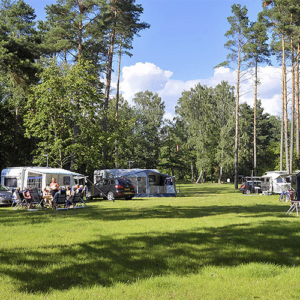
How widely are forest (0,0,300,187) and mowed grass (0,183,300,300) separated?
12.8 meters

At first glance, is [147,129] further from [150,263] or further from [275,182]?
[150,263]

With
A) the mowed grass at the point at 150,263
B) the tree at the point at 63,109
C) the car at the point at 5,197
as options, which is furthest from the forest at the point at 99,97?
the mowed grass at the point at 150,263

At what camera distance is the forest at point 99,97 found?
22453 mm

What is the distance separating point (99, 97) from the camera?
23859 mm

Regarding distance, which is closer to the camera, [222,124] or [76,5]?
[76,5]

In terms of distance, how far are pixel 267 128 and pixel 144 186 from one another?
55.9m

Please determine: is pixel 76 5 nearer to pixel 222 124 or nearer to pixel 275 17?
pixel 275 17

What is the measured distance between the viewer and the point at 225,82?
5334 cm

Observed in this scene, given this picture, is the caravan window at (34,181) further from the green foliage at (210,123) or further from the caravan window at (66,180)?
the green foliage at (210,123)

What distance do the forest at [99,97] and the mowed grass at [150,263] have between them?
12757 millimetres

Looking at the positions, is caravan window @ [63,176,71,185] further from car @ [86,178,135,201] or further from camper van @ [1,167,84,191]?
camper van @ [1,167,84,191]

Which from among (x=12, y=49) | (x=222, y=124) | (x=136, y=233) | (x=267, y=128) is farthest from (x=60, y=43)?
(x=267, y=128)

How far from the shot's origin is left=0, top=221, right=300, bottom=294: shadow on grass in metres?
4.50

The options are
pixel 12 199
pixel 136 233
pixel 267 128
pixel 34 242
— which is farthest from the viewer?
pixel 267 128
